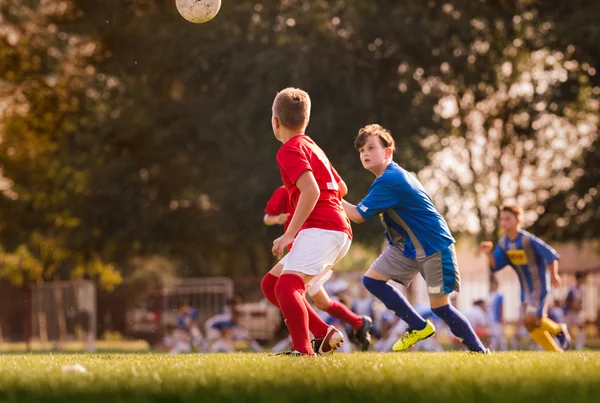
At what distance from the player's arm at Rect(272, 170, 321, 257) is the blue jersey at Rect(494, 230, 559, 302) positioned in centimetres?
579

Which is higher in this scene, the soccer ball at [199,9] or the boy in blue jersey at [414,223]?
the soccer ball at [199,9]

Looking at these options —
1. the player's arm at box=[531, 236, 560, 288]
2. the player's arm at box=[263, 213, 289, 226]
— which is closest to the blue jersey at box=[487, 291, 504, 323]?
the player's arm at box=[531, 236, 560, 288]

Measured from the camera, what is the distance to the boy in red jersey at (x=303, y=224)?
662 cm

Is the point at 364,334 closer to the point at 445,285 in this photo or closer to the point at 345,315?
the point at 345,315

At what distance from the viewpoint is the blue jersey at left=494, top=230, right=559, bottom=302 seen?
1183 cm

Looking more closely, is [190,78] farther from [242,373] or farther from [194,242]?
[242,373]

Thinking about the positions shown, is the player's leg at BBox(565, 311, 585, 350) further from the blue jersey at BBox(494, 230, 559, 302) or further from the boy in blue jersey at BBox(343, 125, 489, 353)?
the boy in blue jersey at BBox(343, 125, 489, 353)

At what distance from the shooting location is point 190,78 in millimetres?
26234

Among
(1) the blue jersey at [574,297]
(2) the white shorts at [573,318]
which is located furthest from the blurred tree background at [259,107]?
(2) the white shorts at [573,318]

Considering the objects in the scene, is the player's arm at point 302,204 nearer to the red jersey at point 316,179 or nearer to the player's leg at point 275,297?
the red jersey at point 316,179

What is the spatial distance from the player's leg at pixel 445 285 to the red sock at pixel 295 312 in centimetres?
163

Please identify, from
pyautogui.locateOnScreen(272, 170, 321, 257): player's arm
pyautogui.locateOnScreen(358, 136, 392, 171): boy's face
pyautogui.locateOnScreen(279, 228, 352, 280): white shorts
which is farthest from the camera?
pyautogui.locateOnScreen(358, 136, 392, 171): boy's face

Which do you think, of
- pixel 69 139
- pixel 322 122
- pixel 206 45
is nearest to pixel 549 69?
pixel 322 122

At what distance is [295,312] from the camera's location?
261 inches
